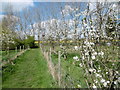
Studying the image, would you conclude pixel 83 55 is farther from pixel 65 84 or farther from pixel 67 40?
pixel 67 40

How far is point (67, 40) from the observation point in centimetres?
994

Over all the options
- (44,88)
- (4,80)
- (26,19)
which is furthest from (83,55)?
(26,19)

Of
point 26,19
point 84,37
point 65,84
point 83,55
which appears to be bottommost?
point 65,84

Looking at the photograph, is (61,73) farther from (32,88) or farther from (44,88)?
(32,88)

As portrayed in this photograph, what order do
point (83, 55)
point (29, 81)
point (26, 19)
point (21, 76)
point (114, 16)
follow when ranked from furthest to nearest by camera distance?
point (26, 19)
point (21, 76)
point (29, 81)
point (114, 16)
point (83, 55)

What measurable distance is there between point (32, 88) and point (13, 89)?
23.0 inches

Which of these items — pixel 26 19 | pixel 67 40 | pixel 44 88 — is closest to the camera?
pixel 44 88

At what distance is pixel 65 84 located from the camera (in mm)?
3168

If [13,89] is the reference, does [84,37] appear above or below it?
above

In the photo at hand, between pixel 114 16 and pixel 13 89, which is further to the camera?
pixel 13 89

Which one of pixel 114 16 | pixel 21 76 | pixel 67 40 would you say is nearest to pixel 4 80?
pixel 21 76

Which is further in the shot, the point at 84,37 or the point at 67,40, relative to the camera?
the point at 67,40

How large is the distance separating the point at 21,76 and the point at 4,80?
29.0 inches

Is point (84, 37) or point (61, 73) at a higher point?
point (84, 37)
